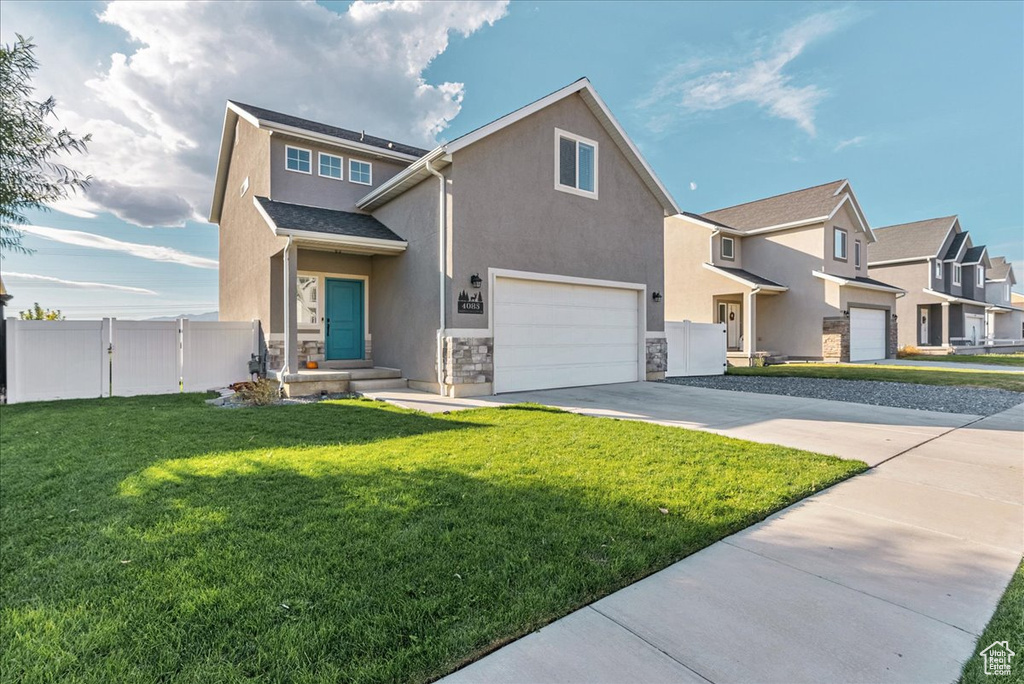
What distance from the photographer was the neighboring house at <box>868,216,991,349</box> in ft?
88.3

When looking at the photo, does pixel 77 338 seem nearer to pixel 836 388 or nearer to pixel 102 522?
pixel 102 522

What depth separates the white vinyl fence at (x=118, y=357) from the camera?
30.1ft

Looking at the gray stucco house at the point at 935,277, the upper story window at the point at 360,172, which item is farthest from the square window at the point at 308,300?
the gray stucco house at the point at 935,277

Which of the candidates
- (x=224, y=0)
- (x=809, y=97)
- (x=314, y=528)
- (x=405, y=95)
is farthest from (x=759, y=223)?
(x=314, y=528)

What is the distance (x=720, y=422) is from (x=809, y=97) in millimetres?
16433

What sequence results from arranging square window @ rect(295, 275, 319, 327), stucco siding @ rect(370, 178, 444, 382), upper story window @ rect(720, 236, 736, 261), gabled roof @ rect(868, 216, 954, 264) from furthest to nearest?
gabled roof @ rect(868, 216, 954, 264)
upper story window @ rect(720, 236, 736, 261)
square window @ rect(295, 275, 319, 327)
stucco siding @ rect(370, 178, 444, 382)

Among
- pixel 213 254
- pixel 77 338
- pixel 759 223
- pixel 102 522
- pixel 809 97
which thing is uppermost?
pixel 809 97

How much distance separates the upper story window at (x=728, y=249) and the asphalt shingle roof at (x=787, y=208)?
1.02 metres

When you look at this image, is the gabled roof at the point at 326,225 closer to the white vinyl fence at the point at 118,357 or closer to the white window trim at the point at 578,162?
the white vinyl fence at the point at 118,357

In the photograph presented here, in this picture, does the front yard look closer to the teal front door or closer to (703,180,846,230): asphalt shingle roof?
(703,180,846,230): asphalt shingle roof

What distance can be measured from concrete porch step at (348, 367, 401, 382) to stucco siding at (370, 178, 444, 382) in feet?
0.76

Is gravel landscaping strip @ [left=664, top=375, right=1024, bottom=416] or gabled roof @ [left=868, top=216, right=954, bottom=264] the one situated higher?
gabled roof @ [left=868, top=216, right=954, bottom=264]

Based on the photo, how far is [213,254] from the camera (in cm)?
1731

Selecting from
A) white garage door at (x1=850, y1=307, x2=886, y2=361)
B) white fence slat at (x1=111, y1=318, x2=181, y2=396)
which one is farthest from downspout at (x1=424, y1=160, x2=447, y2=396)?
white garage door at (x1=850, y1=307, x2=886, y2=361)
